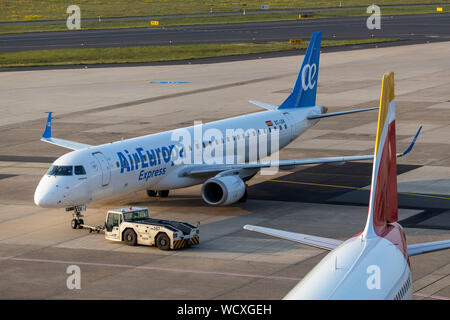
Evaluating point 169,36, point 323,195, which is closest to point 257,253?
point 323,195

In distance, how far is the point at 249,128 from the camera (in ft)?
156

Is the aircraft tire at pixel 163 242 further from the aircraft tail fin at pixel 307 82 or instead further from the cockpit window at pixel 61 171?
the aircraft tail fin at pixel 307 82

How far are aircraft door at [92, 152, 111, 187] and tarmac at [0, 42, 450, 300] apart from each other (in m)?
2.50

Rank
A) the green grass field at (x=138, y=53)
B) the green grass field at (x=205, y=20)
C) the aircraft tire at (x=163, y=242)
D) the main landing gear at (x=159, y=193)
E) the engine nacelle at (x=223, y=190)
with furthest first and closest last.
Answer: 1. the green grass field at (x=205, y=20)
2. the green grass field at (x=138, y=53)
3. the main landing gear at (x=159, y=193)
4. the engine nacelle at (x=223, y=190)
5. the aircraft tire at (x=163, y=242)

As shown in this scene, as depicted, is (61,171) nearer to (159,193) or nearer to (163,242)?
(163,242)

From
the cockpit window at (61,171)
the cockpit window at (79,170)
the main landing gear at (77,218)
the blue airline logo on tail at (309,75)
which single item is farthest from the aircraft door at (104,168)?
the blue airline logo on tail at (309,75)

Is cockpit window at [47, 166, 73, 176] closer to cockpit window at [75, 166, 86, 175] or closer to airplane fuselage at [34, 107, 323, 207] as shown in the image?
airplane fuselage at [34, 107, 323, 207]

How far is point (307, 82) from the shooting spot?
173 feet

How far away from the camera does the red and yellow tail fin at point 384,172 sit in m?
20.6

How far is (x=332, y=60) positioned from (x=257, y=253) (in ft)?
244

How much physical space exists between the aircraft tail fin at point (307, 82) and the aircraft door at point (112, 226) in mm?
17617

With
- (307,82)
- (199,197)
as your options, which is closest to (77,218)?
(199,197)
